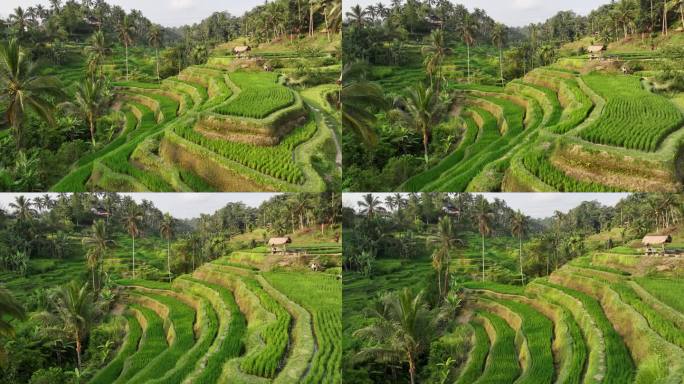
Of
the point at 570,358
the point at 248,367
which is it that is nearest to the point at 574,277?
the point at 570,358

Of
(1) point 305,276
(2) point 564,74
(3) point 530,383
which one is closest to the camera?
(3) point 530,383

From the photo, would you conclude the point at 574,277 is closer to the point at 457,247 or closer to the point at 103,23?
the point at 457,247

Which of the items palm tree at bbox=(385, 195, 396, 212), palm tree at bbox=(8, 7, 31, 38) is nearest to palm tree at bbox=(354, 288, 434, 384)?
palm tree at bbox=(385, 195, 396, 212)

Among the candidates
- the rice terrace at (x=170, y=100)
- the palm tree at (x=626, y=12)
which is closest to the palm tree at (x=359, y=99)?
the rice terrace at (x=170, y=100)

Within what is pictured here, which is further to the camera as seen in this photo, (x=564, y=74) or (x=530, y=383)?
(x=564, y=74)

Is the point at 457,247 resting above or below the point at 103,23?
below

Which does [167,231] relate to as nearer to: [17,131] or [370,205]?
[17,131]

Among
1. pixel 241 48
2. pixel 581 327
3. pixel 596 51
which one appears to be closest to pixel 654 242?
pixel 581 327

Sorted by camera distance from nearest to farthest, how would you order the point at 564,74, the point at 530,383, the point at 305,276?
the point at 530,383
the point at 564,74
the point at 305,276
